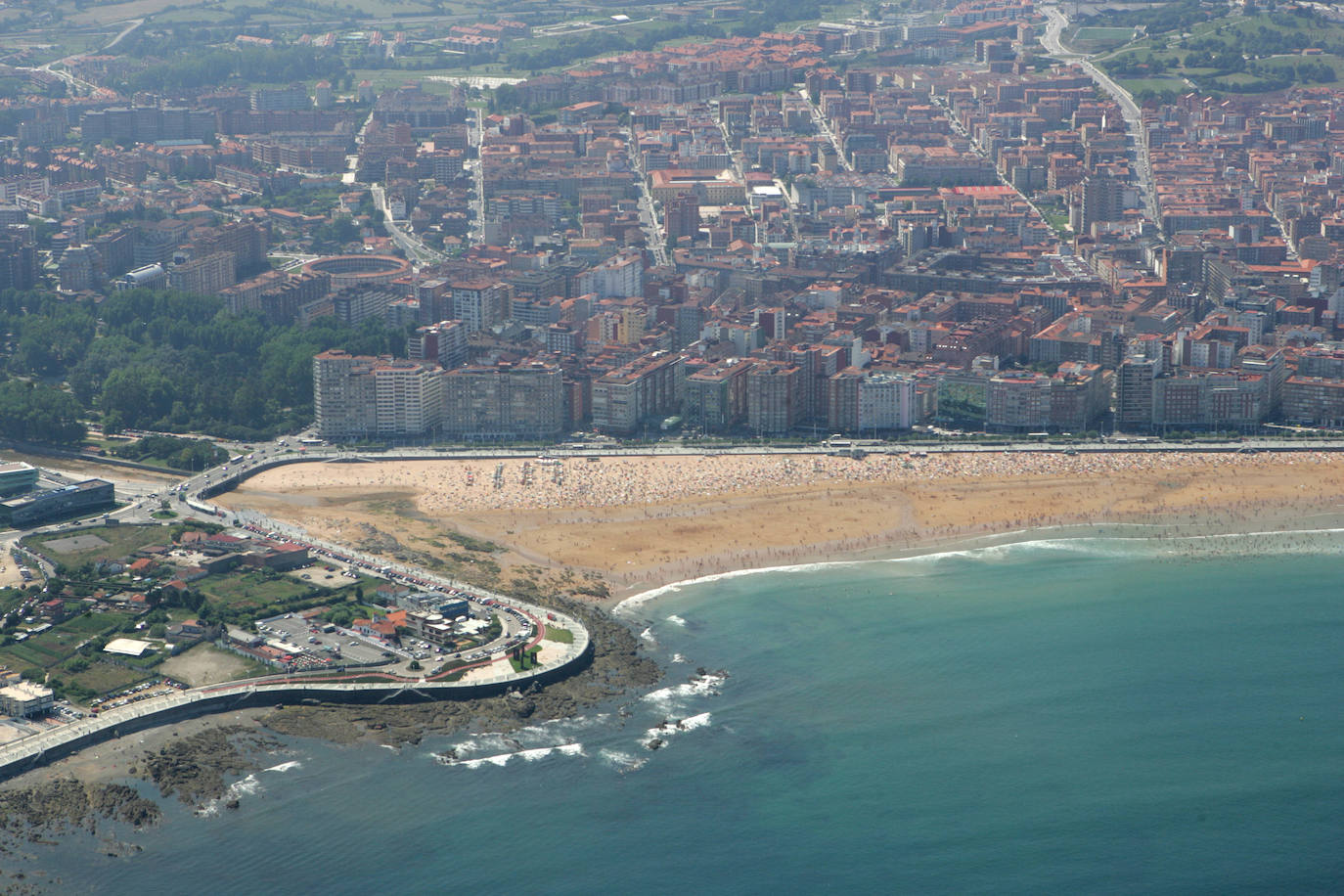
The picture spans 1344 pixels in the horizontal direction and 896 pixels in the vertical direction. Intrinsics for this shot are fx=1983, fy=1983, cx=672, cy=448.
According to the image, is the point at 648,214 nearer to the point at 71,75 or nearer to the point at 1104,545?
the point at 1104,545

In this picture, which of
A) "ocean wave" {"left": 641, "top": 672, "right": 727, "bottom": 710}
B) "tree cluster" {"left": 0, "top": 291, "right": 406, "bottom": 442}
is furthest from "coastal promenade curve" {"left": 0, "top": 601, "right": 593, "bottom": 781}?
"tree cluster" {"left": 0, "top": 291, "right": 406, "bottom": 442}

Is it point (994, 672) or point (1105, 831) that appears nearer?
point (1105, 831)

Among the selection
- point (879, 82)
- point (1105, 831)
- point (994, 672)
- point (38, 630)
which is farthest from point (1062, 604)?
point (879, 82)

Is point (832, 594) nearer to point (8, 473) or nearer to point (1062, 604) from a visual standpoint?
point (1062, 604)

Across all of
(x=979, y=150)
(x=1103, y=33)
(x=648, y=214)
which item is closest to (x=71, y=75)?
(x=648, y=214)

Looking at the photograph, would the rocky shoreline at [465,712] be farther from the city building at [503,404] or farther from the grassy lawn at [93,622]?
the city building at [503,404]

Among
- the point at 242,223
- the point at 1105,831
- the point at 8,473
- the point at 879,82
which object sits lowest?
the point at 1105,831

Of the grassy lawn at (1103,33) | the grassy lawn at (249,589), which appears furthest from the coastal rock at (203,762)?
the grassy lawn at (1103,33)
